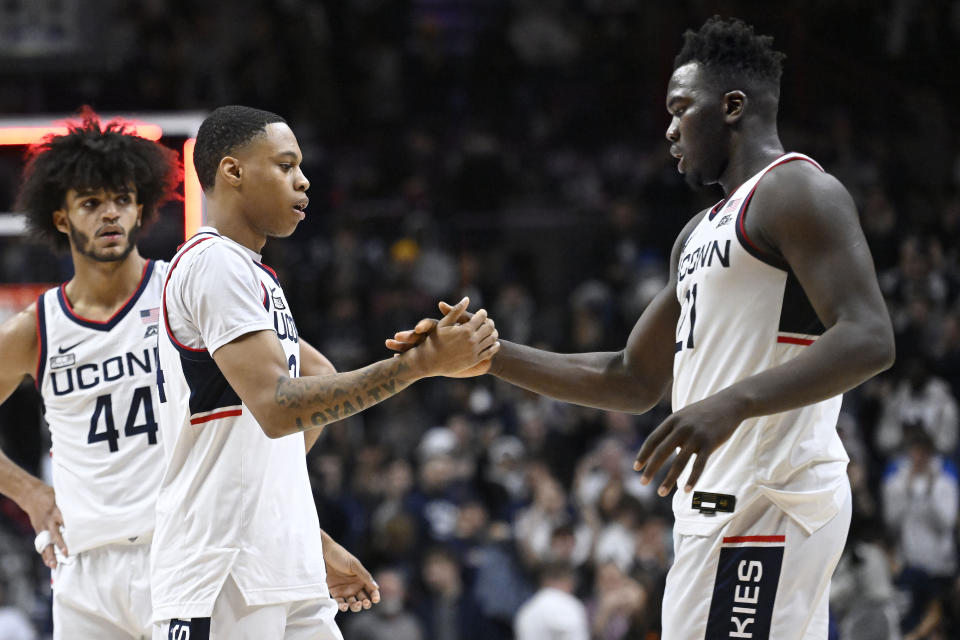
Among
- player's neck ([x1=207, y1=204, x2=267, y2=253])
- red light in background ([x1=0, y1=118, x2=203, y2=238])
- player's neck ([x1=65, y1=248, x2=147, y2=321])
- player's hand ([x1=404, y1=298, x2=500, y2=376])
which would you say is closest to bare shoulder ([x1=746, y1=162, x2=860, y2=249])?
player's hand ([x1=404, y1=298, x2=500, y2=376])

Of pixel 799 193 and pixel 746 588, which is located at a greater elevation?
pixel 799 193

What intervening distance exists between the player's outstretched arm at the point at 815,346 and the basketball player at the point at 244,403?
2.86ft

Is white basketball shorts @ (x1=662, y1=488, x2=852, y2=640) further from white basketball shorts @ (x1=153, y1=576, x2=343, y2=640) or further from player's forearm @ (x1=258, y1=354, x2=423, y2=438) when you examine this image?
white basketball shorts @ (x1=153, y1=576, x2=343, y2=640)

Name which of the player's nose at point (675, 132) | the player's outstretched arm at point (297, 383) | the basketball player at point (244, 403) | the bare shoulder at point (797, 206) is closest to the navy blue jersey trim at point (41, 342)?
the basketball player at point (244, 403)

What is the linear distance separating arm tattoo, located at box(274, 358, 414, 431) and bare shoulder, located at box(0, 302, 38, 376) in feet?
6.26

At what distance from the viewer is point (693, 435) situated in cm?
341

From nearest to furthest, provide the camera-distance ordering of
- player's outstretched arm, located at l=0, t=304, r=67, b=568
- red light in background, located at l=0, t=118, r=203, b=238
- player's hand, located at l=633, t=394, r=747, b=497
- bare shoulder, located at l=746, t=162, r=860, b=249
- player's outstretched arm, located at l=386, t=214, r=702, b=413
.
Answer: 1. player's hand, located at l=633, t=394, r=747, b=497
2. bare shoulder, located at l=746, t=162, r=860, b=249
3. player's outstretched arm, located at l=386, t=214, r=702, b=413
4. player's outstretched arm, located at l=0, t=304, r=67, b=568
5. red light in background, located at l=0, t=118, r=203, b=238

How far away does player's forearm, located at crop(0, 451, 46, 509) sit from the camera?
5.14 metres

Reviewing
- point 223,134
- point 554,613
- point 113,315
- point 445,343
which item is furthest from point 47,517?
point 554,613

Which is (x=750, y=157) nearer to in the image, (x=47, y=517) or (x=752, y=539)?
(x=752, y=539)

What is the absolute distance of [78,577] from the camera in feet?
16.1

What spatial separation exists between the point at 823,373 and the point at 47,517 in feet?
10.5

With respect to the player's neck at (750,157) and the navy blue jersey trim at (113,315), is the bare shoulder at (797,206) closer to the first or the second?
the player's neck at (750,157)

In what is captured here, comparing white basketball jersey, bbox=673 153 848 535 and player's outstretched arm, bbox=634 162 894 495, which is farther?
white basketball jersey, bbox=673 153 848 535
